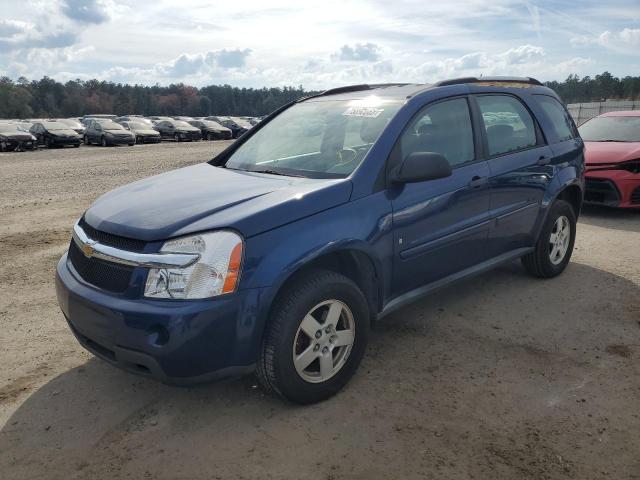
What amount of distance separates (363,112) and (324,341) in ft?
5.48

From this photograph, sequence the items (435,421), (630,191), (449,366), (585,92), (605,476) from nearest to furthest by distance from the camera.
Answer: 1. (605,476)
2. (435,421)
3. (449,366)
4. (630,191)
5. (585,92)

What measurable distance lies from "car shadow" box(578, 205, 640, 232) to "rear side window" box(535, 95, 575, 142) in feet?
8.35

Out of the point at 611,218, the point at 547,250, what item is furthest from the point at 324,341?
the point at 611,218

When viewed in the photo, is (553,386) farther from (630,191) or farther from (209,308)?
(630,191)

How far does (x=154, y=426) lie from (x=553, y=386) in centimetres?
231

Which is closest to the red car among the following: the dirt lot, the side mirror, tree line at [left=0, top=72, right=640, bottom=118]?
the dirt lot

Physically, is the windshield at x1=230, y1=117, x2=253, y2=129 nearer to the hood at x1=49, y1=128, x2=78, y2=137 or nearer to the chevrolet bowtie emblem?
the hood at x1=49, y1=128, x2=78, y2=137

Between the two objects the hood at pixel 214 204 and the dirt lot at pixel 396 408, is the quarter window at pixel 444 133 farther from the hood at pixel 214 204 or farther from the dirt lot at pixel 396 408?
the dirt lot at pixel 396 408

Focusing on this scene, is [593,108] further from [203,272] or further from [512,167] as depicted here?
[203,272]

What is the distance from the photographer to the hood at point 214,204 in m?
2.83

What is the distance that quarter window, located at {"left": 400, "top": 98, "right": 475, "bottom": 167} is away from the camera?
3.69 meters

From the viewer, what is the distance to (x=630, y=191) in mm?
7512

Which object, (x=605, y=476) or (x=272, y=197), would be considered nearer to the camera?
(x=605, y=476)

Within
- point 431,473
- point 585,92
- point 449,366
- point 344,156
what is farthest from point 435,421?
point 585,92
